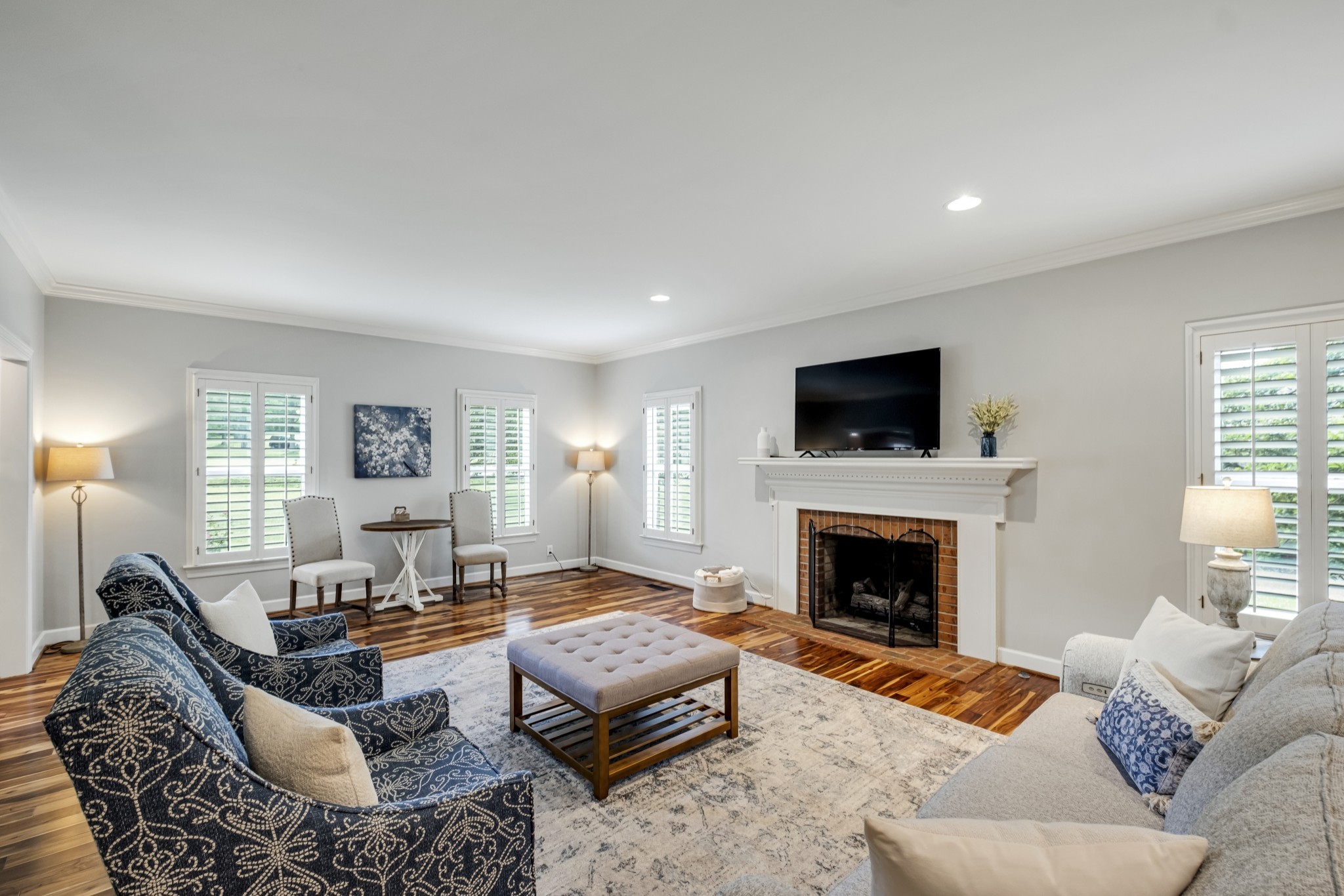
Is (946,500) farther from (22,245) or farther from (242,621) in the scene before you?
(22,245)

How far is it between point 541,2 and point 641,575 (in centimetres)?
597

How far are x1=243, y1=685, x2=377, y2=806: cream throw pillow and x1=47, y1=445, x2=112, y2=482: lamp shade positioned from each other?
431 centimetres

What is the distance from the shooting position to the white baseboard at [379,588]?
5508 mm

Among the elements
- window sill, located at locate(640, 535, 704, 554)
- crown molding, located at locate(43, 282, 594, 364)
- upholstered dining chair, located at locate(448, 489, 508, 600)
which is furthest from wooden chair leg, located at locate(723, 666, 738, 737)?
crown molding, located at locate(43, 282, 594, 364)

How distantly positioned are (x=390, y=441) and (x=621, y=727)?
419 centimetres

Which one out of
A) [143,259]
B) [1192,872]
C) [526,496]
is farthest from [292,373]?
[1192,872]

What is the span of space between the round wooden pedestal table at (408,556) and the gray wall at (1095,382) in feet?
13.2

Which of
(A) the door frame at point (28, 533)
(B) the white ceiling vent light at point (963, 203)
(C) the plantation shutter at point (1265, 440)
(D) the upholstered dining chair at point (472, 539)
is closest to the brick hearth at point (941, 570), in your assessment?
(C) the plantation shutter at point (1265, 440)

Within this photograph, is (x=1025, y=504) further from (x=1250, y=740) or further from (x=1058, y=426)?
(x=1250, y=740)

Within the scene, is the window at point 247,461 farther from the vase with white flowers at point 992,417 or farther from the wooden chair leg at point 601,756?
the vase with white flowers at point 992,417

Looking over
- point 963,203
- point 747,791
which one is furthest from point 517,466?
point 963,203

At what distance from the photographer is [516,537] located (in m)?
7.03

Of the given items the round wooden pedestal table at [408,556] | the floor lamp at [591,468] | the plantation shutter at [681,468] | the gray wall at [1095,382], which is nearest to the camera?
the gray wall at [1095,382]

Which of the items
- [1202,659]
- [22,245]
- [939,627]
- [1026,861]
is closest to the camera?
[1026,861]
